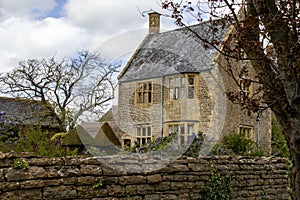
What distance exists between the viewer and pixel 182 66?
46.3 ft

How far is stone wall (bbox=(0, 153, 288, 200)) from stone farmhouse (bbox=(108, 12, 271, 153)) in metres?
2.22

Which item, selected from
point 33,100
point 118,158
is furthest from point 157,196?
point 33,100

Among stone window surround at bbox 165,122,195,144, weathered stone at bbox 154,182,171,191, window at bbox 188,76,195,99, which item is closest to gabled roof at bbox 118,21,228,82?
window at bbox 188,76,195,99

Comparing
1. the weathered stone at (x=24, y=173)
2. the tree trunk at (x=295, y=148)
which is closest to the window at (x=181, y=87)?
the tree trunk at (x=295, y=148)

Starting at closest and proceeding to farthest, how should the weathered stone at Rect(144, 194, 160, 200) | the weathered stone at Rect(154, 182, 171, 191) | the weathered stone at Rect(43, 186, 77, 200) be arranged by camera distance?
1. the weathered stone at Rect(43, 186, 77, 200)
2. the weathered stone at Rect(144, 194, 160, 200)
3. the weathered stone at Rect(154, 182, 171, 191)

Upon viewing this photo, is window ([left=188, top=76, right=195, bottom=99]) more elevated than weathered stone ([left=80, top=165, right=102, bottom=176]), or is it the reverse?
window ([left=188, top=76, right=195, bottom=99])

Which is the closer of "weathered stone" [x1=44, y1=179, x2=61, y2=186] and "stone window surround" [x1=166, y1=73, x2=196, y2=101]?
"weathered stone" [x1=44, y1=179, x2=61, y2=186]

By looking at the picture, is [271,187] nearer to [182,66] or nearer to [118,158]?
[118,158]

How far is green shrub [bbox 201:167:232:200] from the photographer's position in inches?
260

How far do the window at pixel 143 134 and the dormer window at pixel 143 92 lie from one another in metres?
0.79

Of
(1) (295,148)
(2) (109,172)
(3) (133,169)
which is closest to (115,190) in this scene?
(2) (109,172)

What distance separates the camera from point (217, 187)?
6.77 m

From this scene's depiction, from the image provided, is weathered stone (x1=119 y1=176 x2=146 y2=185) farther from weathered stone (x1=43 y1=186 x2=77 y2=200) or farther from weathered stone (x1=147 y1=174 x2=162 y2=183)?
weathered stone (x1=43 y1=186 x2=77 y2=200)

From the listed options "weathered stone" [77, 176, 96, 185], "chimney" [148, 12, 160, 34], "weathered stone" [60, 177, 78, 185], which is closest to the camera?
A: "weathered stone" [60, 177, 78, 185]
